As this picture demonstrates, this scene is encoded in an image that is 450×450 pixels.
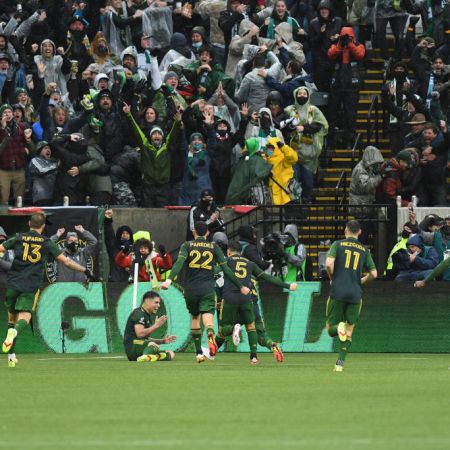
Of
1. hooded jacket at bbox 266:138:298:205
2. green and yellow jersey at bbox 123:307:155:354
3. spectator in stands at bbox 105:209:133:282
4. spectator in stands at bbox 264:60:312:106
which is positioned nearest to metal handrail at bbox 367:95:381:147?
spectator in stands at bbox 264:60:312:106

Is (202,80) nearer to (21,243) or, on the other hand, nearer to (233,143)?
(233,143)

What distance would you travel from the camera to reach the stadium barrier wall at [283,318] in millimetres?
27750

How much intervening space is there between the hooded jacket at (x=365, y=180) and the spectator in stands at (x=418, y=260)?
2387mm

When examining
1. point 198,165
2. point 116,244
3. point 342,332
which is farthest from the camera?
point 198,165

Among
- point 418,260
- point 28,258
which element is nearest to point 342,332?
point 28,258

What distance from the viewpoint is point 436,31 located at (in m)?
34.1

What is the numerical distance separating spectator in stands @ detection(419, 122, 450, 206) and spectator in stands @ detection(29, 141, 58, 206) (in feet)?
22.9

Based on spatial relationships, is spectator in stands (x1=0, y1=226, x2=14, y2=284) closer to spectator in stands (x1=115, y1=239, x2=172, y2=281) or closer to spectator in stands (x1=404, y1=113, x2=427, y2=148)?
spectator in stands (x1=115, y1=239, x2=172, y2=281)

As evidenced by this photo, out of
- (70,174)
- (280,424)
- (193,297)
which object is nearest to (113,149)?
(70,174)

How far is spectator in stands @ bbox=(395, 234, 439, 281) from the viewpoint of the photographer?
2766 centimetres

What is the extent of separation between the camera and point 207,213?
94.7 feet

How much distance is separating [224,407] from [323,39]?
18.6 metres

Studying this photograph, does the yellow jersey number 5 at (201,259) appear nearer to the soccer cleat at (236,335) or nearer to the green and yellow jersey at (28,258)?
the soccer cleat at (236,335)

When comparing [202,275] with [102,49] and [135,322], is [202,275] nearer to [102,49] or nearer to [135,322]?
[135,322]
